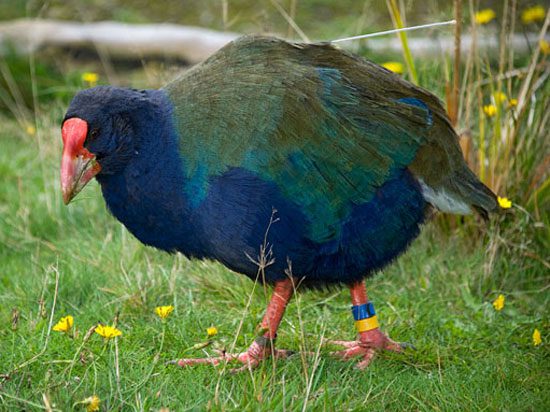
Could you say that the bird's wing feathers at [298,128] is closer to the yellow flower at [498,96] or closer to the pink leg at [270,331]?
the pink leg at [270,331]

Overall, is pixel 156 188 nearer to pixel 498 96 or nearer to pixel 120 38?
pixel 498 96

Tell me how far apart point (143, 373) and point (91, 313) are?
0.68 meters

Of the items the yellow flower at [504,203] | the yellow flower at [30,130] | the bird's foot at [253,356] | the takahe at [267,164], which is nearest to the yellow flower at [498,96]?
the yellow flower at [504,203]

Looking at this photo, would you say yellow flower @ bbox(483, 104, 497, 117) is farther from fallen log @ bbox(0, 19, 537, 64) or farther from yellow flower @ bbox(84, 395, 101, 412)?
yellow flower @ bbox(84, 395, 101, 412)

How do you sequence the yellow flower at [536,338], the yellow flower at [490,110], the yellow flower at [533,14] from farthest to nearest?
the yellow flower at [533,14] → the yellow flower at [490,110] → the yellow flower at [536,338]

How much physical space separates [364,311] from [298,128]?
2.41 feet

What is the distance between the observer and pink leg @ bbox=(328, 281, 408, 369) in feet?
10.0

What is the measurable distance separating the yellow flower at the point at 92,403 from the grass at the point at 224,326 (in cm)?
9

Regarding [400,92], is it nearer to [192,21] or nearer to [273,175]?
[273,175]

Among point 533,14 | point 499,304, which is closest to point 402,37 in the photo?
point 533,14

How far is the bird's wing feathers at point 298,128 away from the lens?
275 centimetres

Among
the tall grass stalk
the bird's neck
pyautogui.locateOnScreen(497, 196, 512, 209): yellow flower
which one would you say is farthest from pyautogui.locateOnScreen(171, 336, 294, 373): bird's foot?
the tall grass stalk

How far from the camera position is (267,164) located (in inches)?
108

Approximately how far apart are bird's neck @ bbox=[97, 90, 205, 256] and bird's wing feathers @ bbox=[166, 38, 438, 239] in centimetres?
5
